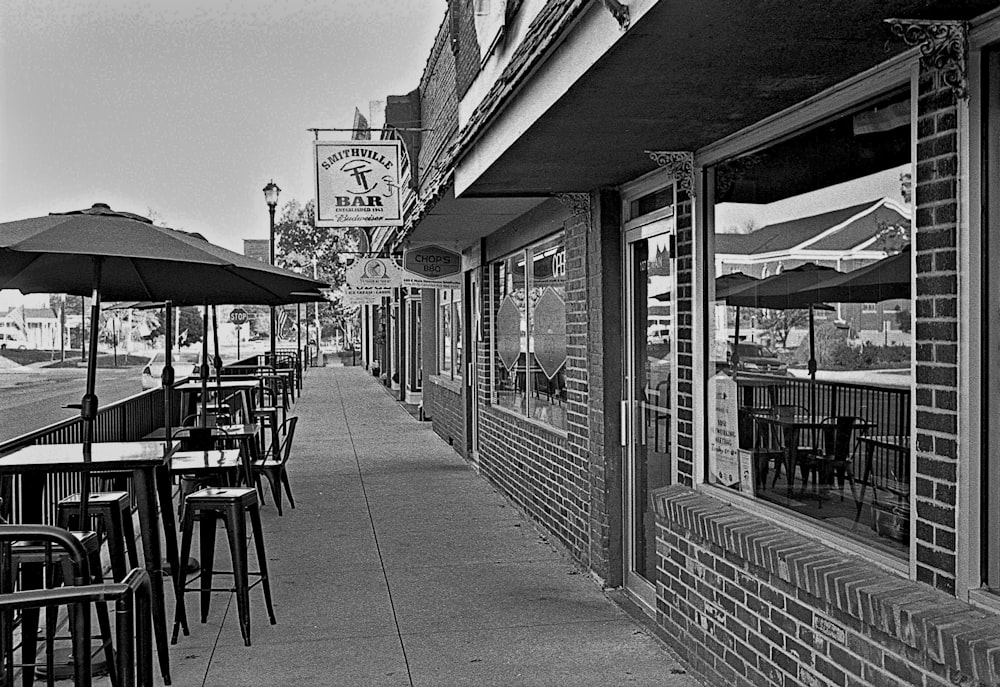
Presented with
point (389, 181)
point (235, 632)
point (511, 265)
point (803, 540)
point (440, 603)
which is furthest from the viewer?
point (389, 181)

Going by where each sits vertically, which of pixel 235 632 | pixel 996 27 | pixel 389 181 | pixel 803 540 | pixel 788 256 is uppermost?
pixel 389 181

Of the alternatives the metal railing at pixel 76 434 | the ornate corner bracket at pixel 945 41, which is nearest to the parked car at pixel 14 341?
the metal railing at pixel 76 434

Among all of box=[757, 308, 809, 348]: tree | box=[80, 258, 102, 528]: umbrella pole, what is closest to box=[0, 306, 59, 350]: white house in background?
box=[80, 258, 102, 528]: umbrella pole

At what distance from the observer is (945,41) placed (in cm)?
353

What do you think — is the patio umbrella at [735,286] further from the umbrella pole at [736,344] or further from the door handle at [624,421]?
the door handle at [624,421]

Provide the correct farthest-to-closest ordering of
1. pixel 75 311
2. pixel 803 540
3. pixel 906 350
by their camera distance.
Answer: pixel 75 311, pixel 803 540, pixel 906 350

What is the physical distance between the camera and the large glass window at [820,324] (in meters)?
4.07

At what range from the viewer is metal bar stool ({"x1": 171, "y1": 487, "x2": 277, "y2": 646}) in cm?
633

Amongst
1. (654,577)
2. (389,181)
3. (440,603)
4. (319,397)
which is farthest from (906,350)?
(319,397)

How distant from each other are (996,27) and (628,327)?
4.11 metres

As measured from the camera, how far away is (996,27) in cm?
341

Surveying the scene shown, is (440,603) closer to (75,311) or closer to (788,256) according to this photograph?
Result: (788,256)

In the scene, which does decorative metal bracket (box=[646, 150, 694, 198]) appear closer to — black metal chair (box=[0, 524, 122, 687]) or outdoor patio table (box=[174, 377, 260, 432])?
black metal chair (box=[0, 524, 122, 687])

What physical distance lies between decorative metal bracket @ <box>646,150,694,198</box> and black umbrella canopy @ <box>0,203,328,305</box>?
2.36 meters
